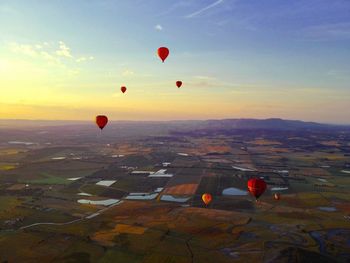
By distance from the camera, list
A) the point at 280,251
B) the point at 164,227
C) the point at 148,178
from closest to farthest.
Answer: the point at 280,251
the point at 164,227
the point at 148,178

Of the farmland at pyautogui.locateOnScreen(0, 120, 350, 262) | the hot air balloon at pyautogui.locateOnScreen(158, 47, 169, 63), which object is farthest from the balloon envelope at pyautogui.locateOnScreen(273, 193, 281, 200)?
the hot air balloon at pyautogui.locateOnScreen(158, 47, 169, 63)

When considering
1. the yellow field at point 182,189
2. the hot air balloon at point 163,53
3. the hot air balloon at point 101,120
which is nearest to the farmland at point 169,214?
the yellow field at point 182,189

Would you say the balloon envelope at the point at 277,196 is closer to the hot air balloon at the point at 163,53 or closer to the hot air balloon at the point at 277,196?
the hot air balloon at the point at 277,196

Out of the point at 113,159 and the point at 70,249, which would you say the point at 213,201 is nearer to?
the point at 70,249

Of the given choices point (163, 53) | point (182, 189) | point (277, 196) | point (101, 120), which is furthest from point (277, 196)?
point (163, 53)

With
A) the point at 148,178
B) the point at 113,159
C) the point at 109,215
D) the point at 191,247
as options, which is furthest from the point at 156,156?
the point at 191,247

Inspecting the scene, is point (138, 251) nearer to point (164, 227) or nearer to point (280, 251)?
point (164, 227)

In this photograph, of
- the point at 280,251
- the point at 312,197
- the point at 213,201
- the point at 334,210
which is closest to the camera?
the point at 280,251

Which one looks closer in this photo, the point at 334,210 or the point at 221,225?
the point at 221,225

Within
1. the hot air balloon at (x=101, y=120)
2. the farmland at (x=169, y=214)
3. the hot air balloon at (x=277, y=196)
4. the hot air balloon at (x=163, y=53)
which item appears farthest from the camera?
the hot air balloon at (x=277, y=196)
